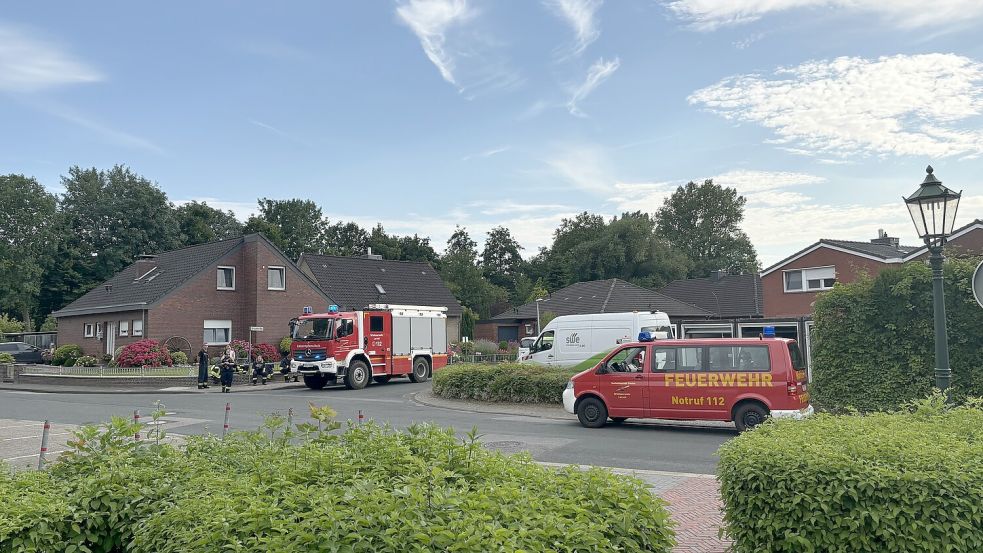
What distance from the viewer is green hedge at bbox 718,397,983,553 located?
4.25 metres

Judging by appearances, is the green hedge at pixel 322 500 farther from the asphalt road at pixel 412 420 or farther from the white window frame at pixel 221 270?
the white window frame at pixel 221 270

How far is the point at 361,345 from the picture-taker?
27156 mm

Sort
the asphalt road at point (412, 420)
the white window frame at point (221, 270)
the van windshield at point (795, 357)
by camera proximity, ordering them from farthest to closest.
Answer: the white window frame at point (221, 270)
the van windshield at point (795, 357)
the asphalt road at point (412, 420)

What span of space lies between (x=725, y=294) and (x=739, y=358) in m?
45.8

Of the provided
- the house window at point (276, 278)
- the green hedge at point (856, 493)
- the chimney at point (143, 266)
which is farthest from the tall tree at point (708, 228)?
the green hedge at point (856, 493)

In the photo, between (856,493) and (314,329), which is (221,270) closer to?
(314,329)

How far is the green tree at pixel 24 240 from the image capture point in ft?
207

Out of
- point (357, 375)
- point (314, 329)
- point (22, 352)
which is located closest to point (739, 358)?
point (357, 375)

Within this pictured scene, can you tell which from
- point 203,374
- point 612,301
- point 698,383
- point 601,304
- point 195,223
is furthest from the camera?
point 195,223

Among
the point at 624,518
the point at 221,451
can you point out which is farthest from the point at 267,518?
the point at 221,451

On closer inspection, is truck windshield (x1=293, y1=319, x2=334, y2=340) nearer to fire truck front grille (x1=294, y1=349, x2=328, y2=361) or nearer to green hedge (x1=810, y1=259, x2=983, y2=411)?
fire truck front grille (x1=294, y1=349, x2=328, y2=361)

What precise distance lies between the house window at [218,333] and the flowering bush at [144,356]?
4.87m

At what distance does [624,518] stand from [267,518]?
1.77m

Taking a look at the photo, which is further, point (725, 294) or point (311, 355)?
point (725, 294)
